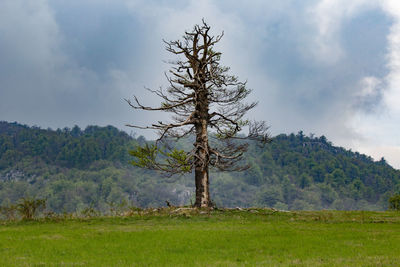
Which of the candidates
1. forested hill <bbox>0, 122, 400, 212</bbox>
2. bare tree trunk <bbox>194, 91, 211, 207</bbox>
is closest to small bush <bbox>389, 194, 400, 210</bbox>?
bare tree trunk <bbox>194, 91, 211, 207</bbox>

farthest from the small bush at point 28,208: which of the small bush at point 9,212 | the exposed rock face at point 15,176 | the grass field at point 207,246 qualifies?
the exposed rock face at point 15,176

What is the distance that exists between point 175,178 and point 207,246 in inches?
5046

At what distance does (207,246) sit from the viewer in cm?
1141

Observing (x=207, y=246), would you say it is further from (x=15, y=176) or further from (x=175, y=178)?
(x=15, y=176)

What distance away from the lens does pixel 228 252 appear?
10609 millimetres

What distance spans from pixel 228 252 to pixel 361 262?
3.00 meters

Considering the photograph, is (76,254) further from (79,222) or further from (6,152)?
(6,152)

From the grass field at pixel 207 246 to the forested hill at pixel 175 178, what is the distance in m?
127

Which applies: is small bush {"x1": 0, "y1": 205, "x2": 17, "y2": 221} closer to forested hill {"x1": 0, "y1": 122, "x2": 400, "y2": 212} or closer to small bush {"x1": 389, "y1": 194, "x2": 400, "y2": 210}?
small bush {"x1": 389, "y1": 194, "x2": 400, "y2": 210}

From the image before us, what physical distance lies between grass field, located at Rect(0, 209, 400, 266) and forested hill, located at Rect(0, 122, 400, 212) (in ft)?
418

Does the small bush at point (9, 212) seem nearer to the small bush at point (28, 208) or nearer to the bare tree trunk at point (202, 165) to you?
the small bush at point (28, 208)

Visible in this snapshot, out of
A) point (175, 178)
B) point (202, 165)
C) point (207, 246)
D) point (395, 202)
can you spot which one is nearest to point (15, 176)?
point (175, 178)

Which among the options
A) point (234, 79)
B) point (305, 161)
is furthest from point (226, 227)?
point (305, 161)

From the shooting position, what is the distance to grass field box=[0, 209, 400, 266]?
9.49m
